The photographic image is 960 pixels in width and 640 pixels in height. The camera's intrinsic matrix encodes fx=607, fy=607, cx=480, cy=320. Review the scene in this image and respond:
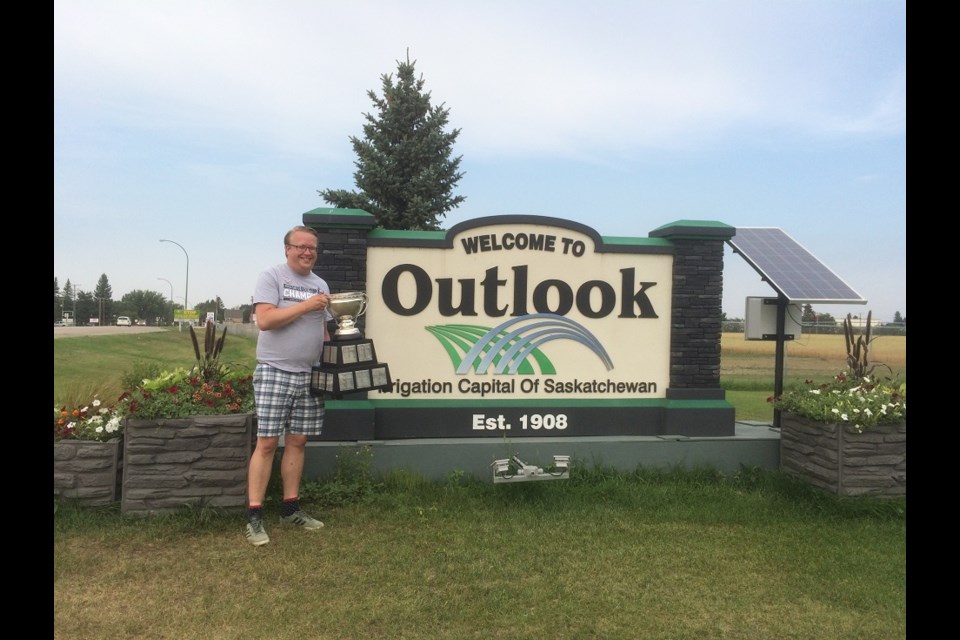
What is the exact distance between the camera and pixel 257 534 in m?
4.20

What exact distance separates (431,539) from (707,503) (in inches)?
92.7

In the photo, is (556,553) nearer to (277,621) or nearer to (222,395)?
(277,621)

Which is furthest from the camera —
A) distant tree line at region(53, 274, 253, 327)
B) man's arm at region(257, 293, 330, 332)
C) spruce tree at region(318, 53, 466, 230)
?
distant tree line at region(53, 274, 253, 327)

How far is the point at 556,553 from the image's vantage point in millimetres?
4090

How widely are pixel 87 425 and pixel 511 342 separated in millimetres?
3638

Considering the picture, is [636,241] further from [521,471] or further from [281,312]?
[281,312]

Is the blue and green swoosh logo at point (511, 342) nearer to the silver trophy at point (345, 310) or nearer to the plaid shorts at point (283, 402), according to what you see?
the silver trophy at point (345, 310)

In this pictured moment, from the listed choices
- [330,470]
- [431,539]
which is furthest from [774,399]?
[330,470]

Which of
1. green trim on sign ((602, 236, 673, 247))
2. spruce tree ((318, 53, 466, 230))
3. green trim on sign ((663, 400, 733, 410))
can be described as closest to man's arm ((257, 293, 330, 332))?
green trim on sign ((602, 236, 673, 247))

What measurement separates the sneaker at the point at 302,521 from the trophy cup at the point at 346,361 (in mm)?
906

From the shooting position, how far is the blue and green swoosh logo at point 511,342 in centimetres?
595

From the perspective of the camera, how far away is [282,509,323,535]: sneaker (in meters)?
4.43

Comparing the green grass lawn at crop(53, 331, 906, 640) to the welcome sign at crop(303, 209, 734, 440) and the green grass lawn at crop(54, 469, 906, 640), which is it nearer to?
the green grass lawn at crop(54, 469, 906, 640)

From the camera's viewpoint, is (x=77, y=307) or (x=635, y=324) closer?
(x=635, y=324)
